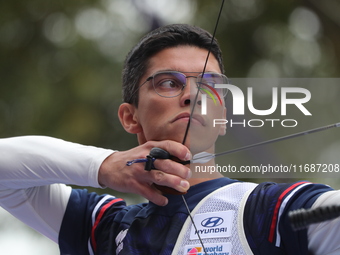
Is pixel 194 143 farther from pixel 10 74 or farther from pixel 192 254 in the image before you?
pixel 10 74

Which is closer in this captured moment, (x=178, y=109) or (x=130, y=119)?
(x=178, y=109)

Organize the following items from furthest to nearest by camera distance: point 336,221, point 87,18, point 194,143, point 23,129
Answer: point 87,18 < point 23,129 < point 194,143 < point 336,221

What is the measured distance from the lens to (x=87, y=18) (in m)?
3.26

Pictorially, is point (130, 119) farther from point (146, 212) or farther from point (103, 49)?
point (103, 49)

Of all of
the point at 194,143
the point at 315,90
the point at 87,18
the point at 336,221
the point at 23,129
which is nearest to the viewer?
the point at 336,221

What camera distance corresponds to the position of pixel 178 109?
139cm

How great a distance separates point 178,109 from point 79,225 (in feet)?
1.36

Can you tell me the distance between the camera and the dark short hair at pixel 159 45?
1532 millimetres

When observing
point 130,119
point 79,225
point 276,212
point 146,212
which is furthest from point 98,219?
point 276,212

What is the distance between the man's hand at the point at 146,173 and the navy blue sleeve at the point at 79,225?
0.23m

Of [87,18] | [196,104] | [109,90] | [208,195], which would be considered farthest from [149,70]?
[87,18]

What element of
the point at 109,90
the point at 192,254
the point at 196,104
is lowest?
the point at 192,254

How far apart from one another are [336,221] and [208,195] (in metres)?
0.36

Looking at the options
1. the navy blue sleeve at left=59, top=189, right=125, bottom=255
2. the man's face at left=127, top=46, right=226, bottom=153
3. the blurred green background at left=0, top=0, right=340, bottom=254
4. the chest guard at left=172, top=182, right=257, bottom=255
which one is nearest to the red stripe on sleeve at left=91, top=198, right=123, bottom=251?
the navy blue sleeve at left=59, top=189, right=125, bottom=255
